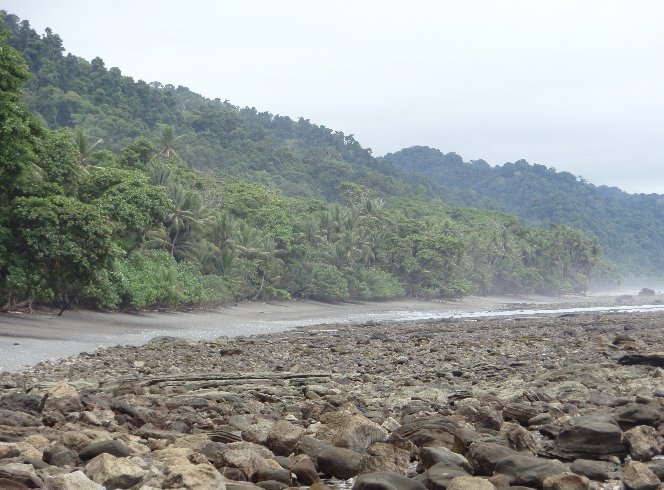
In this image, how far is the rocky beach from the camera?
19.3 feet

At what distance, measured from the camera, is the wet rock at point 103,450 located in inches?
253

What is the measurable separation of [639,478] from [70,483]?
4152 mm

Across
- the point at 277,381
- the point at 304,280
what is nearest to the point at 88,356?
the point at 277,381

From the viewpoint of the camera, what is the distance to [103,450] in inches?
254

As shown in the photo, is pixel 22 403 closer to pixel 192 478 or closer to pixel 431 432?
pixel 192 478

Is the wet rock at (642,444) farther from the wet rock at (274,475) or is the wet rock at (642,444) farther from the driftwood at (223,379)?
the driftwood at (223,379)

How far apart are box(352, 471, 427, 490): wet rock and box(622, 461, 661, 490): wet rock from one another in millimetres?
1598

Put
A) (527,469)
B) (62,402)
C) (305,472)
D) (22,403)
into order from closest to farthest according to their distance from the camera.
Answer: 1. (527,469)
2. (305,472)
3. (62,402)
4. (22,403)

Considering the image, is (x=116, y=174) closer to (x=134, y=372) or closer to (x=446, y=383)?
(x=134, y=372)

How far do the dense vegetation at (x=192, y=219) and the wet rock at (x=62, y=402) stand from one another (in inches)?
774

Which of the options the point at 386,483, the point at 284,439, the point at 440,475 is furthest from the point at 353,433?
the point at 386,483

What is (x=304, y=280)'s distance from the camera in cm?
6097

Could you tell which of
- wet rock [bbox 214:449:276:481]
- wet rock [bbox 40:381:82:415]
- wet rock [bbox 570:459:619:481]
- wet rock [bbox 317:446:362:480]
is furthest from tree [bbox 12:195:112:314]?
wet rock [bbox 570:459:619:481]

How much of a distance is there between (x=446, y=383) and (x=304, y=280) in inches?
1889
